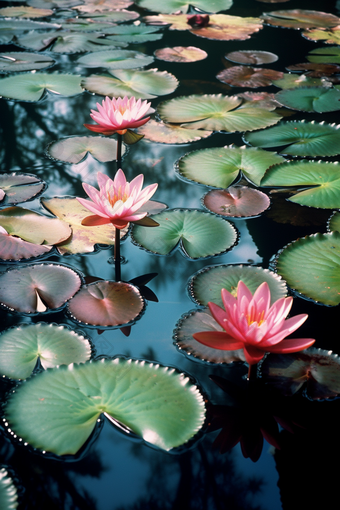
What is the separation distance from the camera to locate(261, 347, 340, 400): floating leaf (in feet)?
4.00

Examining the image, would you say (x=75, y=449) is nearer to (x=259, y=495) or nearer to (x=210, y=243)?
(x=259, y=495)

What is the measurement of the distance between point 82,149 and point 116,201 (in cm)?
88

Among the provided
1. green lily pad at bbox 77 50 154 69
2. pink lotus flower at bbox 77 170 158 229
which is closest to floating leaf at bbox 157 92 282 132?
green lily pad at bbox 77 50 154 69

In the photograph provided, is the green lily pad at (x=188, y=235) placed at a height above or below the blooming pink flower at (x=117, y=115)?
below

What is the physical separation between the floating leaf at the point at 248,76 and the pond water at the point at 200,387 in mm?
747

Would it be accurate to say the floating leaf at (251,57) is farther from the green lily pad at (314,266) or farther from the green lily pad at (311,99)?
the green lily pad at (314,266)

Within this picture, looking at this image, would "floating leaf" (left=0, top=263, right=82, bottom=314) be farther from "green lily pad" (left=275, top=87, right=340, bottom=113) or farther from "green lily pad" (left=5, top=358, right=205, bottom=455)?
"green lily pad" (left=275, top=87, right=340, bottom=113)

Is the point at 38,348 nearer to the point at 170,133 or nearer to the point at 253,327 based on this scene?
the point at 253,327

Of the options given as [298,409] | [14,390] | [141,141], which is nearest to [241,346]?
[298,409]

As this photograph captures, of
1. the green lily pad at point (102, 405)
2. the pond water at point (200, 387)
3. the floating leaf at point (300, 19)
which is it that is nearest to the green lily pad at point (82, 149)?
the pond water at point (200, 387)

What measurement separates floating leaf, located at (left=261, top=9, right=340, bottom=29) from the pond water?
2190 mm

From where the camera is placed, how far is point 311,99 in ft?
9.09

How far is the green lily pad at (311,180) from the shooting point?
1.95 m

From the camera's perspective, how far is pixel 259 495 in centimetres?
103
